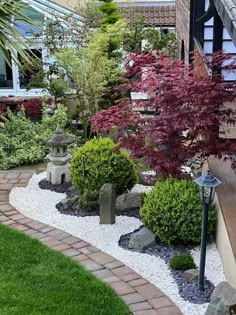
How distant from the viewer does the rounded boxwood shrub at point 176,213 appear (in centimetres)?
607

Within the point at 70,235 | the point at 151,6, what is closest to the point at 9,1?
the point at 70,235

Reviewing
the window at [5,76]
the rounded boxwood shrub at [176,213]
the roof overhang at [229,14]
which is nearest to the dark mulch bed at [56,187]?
the rounded boxwood shrub at [176,213]

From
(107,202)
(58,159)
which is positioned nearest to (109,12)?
(58,159)

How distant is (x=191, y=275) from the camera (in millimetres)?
5527

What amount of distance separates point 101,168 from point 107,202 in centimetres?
68

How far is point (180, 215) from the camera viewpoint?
6.07 meters

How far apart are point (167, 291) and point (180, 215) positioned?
1.02 m

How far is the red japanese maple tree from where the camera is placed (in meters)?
6.10

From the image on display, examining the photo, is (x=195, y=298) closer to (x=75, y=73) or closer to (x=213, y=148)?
(x=213, y=148)

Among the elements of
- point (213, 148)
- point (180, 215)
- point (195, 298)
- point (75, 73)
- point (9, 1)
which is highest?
point (9, 1)

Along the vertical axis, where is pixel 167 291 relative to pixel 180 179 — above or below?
below

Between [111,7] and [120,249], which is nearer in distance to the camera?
[120,249]

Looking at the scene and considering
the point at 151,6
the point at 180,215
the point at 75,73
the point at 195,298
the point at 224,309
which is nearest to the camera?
the point at 224,309

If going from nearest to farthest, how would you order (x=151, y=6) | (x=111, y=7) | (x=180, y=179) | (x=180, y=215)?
(x=180, y=215) < (x=180, y=179) < (x=111, y=7) < (x=151, y=6)
